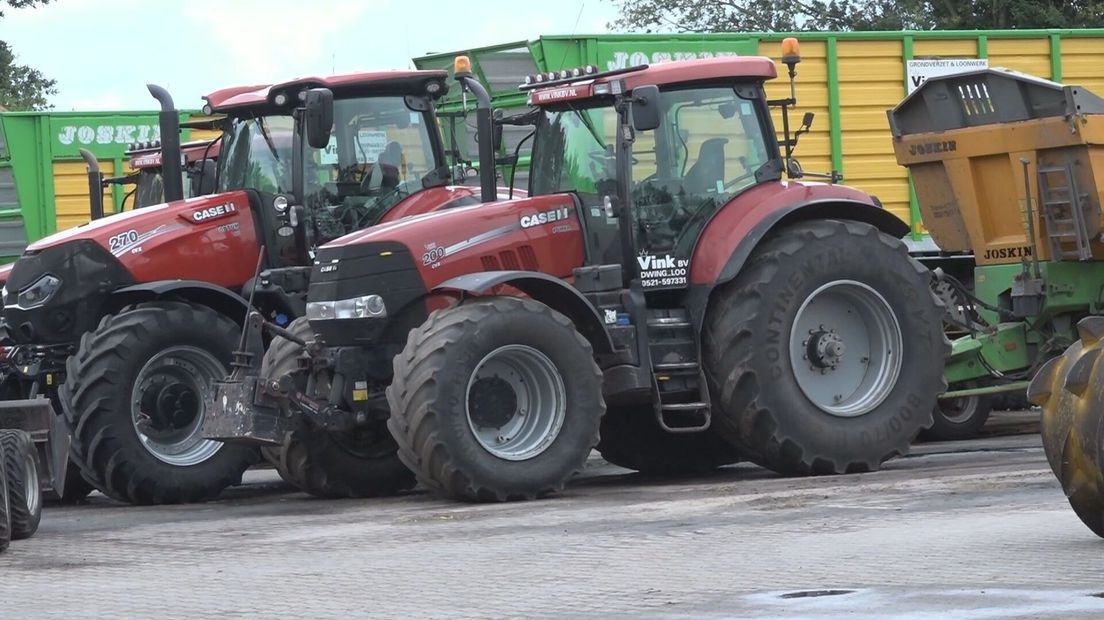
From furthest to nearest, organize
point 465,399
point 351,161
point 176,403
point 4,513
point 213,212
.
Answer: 1. point 351,161
2. point 213,212
3. point 176,403
4. point 465,399
5. point 4,513

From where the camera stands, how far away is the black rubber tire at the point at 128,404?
13.1 m

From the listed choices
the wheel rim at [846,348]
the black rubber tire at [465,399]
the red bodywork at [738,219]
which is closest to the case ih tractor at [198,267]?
the black rubber tire at [465,399]

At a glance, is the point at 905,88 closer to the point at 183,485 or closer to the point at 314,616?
the point at 183,485

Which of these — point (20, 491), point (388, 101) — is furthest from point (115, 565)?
point (388, 101)

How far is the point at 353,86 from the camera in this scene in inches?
562

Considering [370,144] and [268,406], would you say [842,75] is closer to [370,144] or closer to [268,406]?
[370,144]

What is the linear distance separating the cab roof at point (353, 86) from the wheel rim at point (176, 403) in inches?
79.4

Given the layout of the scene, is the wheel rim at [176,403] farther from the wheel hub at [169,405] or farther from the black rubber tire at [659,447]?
the black rubber tire at [659,447]

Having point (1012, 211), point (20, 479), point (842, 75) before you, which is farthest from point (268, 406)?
point (842, 75)

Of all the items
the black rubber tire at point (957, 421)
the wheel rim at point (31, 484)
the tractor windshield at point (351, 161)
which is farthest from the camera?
the black rubber tire at point (957, 421)

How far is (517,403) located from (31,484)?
9.67 ft

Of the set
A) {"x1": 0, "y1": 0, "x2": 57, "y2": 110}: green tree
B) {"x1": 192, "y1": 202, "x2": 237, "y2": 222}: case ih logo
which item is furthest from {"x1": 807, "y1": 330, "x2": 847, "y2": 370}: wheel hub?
{"x1": 0, "y1": 0, "x2": 57, "y2": 110}: green tree

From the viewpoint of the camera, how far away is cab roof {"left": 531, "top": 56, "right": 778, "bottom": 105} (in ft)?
41.7

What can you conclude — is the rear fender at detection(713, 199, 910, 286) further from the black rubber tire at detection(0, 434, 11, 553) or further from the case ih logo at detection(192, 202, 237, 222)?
the black rubber tire at detection(0, 434, 11, 553)
